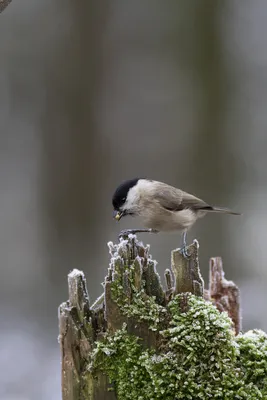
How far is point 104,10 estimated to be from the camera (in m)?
3.84

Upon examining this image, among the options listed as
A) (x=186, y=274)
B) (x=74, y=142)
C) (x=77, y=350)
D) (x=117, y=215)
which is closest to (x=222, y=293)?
(x=117, y=215)

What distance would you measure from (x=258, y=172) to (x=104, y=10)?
206 centimetres

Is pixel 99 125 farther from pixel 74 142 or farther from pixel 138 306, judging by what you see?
pixel 138 306

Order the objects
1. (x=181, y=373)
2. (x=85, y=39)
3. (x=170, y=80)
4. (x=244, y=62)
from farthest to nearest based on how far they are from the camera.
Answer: (x=244, y=62), (x=170, y=80), (x=85, y=39), (x=181, y=373)

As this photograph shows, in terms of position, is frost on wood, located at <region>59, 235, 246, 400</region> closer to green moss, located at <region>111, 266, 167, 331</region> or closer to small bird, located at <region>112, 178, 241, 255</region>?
green moss, located at <region>111, 266, 167, 331</region>

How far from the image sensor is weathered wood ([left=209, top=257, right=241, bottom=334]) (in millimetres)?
1647

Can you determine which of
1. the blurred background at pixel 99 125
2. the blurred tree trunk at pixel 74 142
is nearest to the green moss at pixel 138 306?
the blurred background at pixel 99 125

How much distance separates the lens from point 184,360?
3.46 ft

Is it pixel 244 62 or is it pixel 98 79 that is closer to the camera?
pixel 98 79

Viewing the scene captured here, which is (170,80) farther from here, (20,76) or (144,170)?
(20,76)

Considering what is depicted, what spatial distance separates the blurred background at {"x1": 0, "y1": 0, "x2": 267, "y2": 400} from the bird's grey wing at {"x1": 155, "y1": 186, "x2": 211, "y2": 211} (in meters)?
1.85

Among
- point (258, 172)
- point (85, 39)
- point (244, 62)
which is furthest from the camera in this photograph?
point (258, 172)

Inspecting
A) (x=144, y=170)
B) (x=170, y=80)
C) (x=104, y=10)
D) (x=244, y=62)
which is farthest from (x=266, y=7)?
(x=144, y=170)

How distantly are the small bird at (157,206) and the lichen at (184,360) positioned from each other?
516 millimetres
